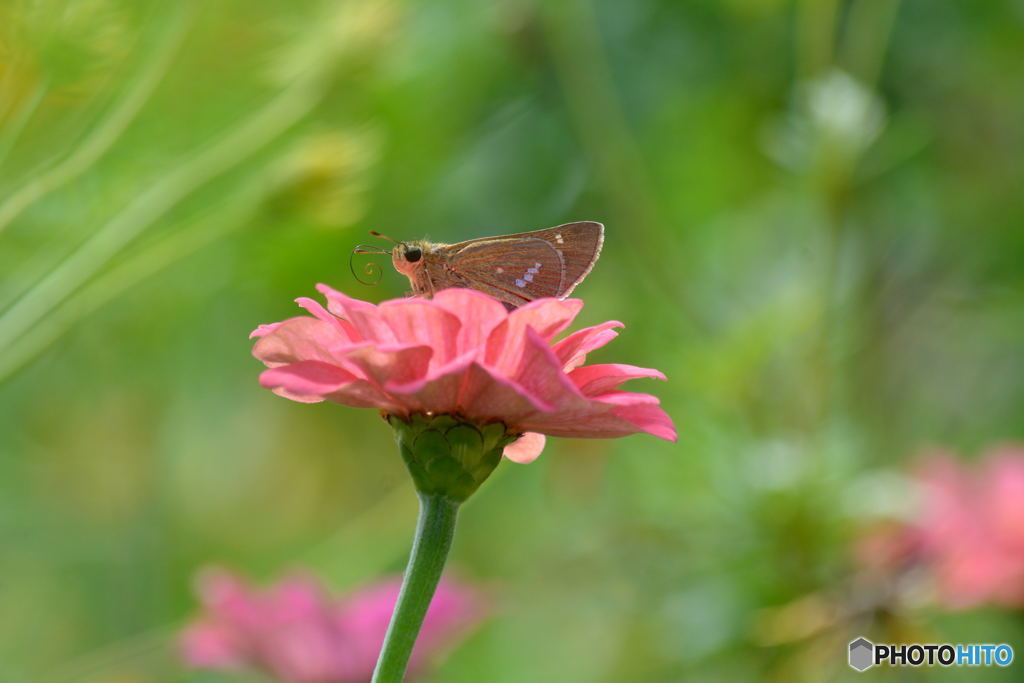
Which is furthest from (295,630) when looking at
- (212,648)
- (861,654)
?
(861,654)

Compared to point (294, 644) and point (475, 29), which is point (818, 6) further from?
point (294, 644)

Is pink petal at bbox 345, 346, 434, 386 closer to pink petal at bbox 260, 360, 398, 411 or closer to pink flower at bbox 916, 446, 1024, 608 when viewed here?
pink petal at bbox 260, 360, 398, 411

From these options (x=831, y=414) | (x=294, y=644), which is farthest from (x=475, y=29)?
(x=294, y=644)

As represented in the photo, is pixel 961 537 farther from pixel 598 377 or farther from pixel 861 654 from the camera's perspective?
pixel 598 377

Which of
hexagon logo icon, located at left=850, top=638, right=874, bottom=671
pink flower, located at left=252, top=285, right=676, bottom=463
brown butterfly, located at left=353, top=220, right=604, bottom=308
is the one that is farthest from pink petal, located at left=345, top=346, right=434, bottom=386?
hexagon logo icon, located at left=850, top=638, right=874, bottom=671

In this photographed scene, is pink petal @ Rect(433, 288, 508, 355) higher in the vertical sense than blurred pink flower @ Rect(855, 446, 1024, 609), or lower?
lower
